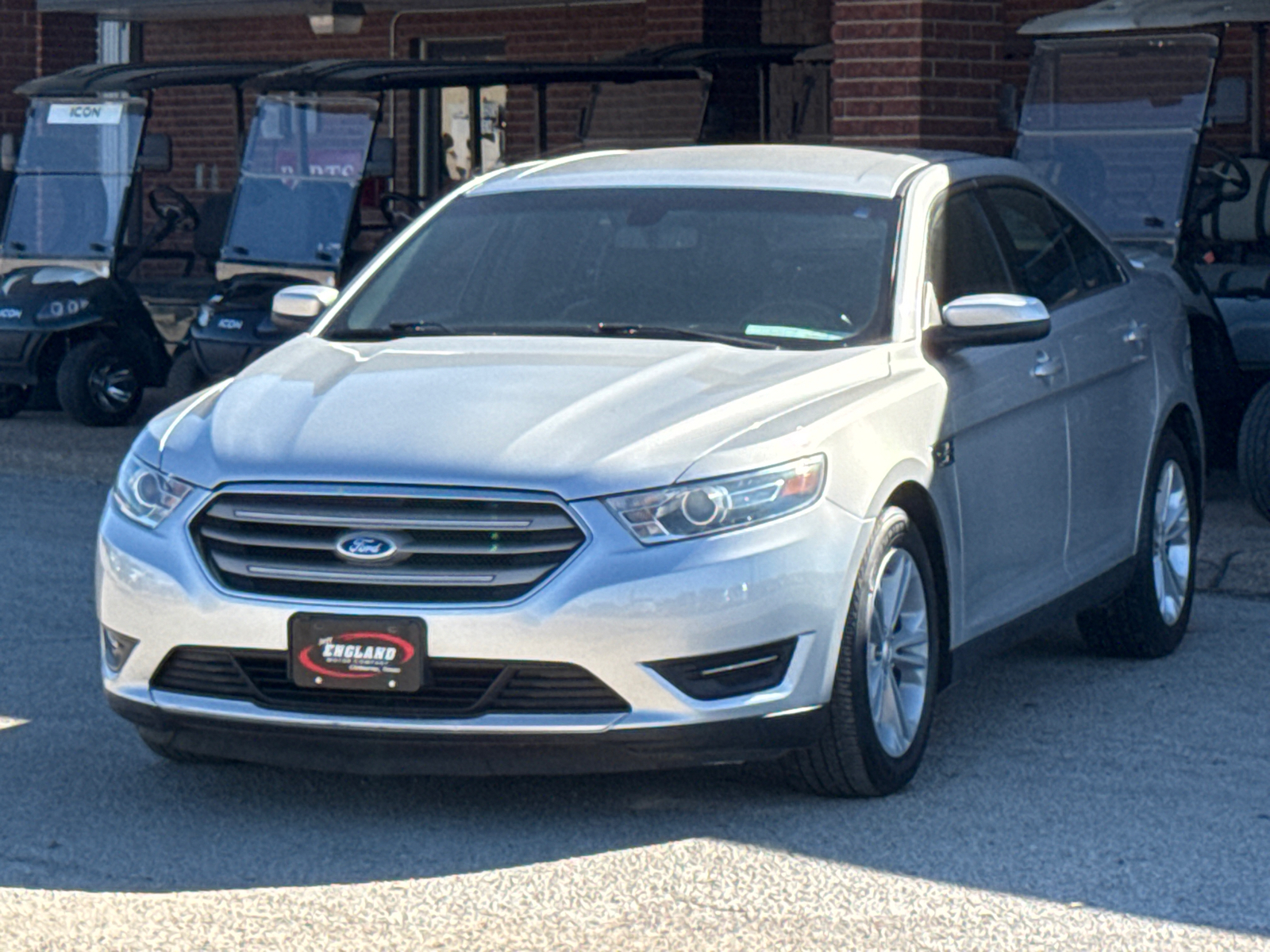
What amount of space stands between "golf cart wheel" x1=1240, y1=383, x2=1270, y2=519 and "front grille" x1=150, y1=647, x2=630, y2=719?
476 cm

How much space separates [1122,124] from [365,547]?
22.7ft

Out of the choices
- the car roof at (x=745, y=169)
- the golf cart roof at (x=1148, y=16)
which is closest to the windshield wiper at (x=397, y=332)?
the car roof at (x=745, y=169)

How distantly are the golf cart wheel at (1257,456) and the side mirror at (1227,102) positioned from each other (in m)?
2.22

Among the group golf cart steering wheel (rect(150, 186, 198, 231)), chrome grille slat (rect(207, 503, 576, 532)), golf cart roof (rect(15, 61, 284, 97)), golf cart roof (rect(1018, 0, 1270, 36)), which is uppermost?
golf cart roof (rect(1018, 0, 1270, 36))

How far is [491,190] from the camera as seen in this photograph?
6758 millimetres

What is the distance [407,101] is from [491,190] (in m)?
16.4

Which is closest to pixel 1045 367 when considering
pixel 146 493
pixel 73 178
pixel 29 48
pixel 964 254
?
pixel 964 254

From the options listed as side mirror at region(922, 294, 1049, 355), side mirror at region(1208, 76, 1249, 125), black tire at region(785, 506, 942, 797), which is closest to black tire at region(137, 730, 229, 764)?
black tire at region(785, 506, 942, 797)

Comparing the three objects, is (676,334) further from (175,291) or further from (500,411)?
(175,291)

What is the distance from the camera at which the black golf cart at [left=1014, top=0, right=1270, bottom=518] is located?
1040 centimetres

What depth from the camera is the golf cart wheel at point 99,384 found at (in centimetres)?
1350

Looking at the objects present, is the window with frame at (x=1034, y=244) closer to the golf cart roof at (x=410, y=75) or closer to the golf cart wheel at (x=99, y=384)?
the golf cart roof at (x=410, y=75)

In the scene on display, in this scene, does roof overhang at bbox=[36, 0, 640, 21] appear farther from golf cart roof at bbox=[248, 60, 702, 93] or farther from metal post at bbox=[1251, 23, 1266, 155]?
metal post at bbox=[1251, 23, 1266, 155]

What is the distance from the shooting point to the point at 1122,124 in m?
11.1
